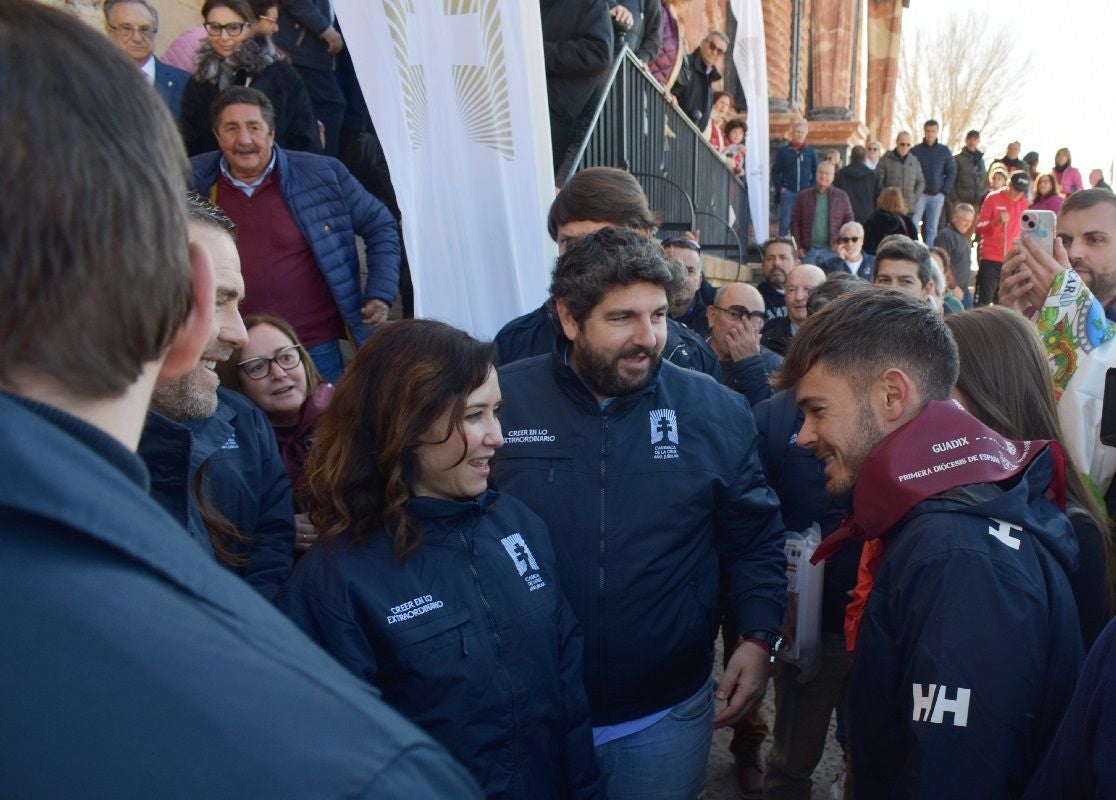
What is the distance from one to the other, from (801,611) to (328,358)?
2470 mm

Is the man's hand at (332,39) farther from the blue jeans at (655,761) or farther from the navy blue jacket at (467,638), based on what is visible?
the blue jeans at (655,761)

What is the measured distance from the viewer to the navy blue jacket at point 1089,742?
1139mm

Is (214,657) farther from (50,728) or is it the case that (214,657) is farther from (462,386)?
(462,386)

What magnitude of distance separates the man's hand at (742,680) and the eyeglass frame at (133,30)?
4102mm

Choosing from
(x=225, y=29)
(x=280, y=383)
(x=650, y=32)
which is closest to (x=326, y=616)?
(x=280, y=383)

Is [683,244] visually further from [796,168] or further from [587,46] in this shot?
[796,168]

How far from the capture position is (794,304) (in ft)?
15.4

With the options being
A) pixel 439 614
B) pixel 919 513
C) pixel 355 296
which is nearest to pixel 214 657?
pixel 439 614

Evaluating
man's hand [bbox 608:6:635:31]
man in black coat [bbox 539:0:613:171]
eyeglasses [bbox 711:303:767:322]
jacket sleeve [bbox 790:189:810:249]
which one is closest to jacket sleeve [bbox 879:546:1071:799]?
eyeglasses [bbox 711:303:767:322]

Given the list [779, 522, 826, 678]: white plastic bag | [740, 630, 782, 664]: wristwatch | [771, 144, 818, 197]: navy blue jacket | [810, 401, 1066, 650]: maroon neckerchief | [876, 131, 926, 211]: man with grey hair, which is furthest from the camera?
[876, 131, 926, 211]: man with grey hair

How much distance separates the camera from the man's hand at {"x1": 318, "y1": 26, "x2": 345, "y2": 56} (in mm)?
5184

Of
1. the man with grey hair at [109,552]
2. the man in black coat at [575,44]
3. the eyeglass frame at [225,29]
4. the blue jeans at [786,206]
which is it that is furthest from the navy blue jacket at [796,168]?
the man with grey hair at [109,552]

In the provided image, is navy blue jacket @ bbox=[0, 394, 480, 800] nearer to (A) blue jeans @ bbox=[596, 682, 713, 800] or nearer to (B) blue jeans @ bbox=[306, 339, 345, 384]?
(A) blue jeans @ bbox=[596, 682, 713, 800]

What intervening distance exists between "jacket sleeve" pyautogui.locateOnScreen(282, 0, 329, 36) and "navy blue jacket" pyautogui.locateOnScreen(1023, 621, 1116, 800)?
5.20 metres
